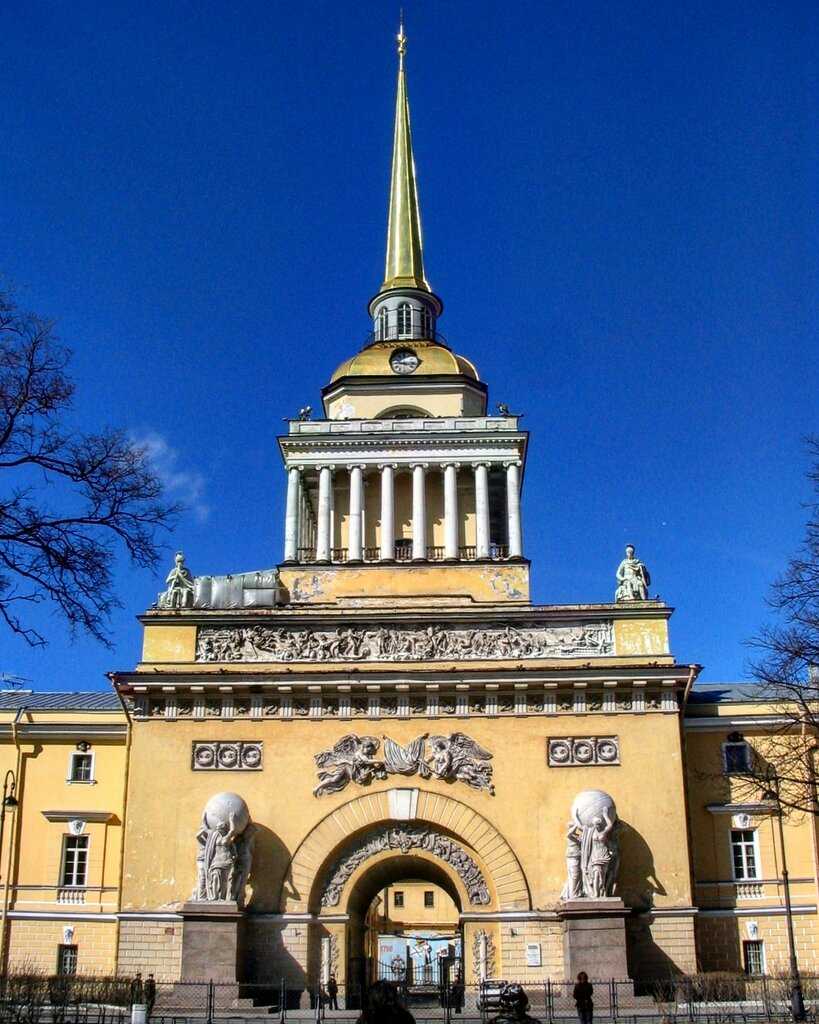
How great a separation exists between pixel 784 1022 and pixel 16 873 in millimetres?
20932

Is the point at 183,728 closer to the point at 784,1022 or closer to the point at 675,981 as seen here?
the point at 675,981

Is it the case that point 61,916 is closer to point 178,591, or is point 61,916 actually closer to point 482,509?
point 178,591

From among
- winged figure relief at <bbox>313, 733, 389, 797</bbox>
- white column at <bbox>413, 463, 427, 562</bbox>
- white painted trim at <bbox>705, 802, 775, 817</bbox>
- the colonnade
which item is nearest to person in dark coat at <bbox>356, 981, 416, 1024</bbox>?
winged figure relief at <bbox>313, 733, 389, 797</bbox>

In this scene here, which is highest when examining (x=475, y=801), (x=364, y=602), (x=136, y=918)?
(x=364, y=602)

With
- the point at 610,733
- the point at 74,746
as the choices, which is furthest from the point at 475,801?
the point at 74,746

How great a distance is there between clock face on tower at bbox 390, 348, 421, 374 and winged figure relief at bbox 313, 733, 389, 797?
709 inches

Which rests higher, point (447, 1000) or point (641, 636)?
point (641, 636)

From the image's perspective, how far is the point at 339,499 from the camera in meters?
42.4

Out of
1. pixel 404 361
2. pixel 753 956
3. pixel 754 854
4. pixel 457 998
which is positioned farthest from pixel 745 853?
pixel 404 361

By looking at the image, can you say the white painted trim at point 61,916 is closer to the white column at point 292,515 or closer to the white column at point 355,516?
the white column at point 292,515

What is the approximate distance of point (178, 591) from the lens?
108 feet

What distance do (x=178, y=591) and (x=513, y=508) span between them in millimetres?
→ 12844

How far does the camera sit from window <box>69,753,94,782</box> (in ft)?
111

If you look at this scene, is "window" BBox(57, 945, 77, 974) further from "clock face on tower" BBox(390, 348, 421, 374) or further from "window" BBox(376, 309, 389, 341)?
"window" BBox(376, 309, 389, 341)
